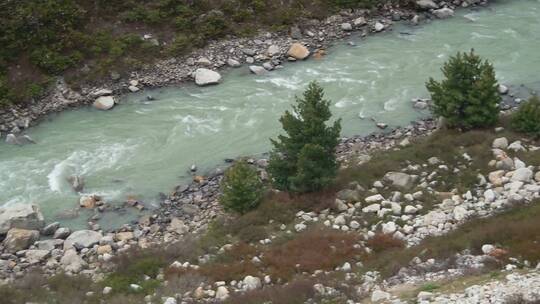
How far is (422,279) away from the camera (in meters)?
18.6

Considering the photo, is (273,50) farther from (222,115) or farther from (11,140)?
(11,140)

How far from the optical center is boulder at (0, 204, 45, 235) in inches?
1092

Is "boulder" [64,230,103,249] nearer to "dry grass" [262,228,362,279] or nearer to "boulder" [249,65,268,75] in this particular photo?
"dry grass" [262,228,362,279]

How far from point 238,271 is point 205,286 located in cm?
125

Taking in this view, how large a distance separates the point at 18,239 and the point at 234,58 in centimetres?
1856

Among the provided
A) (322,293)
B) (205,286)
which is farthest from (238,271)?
(322,293)

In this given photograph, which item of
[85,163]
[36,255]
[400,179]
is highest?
[400,179]

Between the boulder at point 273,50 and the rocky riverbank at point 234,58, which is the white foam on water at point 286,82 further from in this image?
the boulder at point 273,50

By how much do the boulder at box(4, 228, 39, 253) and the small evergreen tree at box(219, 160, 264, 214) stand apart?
7.83 meters

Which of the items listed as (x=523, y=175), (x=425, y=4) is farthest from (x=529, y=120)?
(x=425, y=4)

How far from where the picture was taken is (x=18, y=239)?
2692 cm

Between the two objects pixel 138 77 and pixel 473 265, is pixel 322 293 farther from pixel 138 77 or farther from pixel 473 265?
pixel 138 77

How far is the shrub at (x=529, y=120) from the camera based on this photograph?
92.2ft

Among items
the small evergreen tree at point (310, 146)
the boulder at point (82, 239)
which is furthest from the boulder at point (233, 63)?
the boulder at point (82, 239)
